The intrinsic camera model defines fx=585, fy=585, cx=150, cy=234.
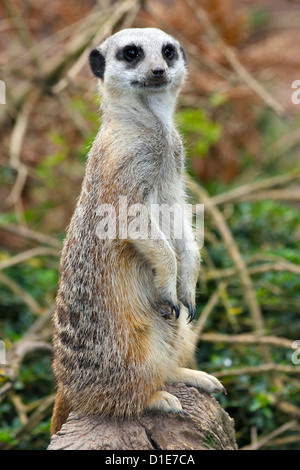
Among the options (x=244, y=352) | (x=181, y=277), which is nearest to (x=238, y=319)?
(x=244, y=352)

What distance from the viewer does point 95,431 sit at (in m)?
2.43

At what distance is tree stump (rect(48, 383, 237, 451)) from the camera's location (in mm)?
2299

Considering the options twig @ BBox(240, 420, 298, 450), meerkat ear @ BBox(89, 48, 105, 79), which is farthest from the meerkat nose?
twig @ BBox(240, 420, 298, 450)

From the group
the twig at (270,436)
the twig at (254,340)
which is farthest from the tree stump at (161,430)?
the twig at (254,340)

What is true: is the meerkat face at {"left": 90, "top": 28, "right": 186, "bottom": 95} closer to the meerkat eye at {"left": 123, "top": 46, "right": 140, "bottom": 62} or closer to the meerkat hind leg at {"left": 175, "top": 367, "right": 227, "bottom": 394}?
the meerkat eye at {"left": 123, "top": 46, "right": 140, "bottom": 62}

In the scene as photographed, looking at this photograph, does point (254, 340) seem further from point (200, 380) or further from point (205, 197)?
point (205, 197)

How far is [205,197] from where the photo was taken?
4.67m

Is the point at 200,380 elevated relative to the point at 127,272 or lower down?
lower down

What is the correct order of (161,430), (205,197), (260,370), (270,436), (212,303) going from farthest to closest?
(205,197), (212,303), (260,370), (270,436), (161,430)

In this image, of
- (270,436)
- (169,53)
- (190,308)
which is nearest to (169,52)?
(169,53)

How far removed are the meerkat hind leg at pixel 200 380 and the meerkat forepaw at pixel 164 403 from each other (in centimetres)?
20

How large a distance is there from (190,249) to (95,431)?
3.25 feet

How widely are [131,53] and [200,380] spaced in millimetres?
1593

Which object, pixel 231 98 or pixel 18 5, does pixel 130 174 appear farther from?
pixel 18 5
